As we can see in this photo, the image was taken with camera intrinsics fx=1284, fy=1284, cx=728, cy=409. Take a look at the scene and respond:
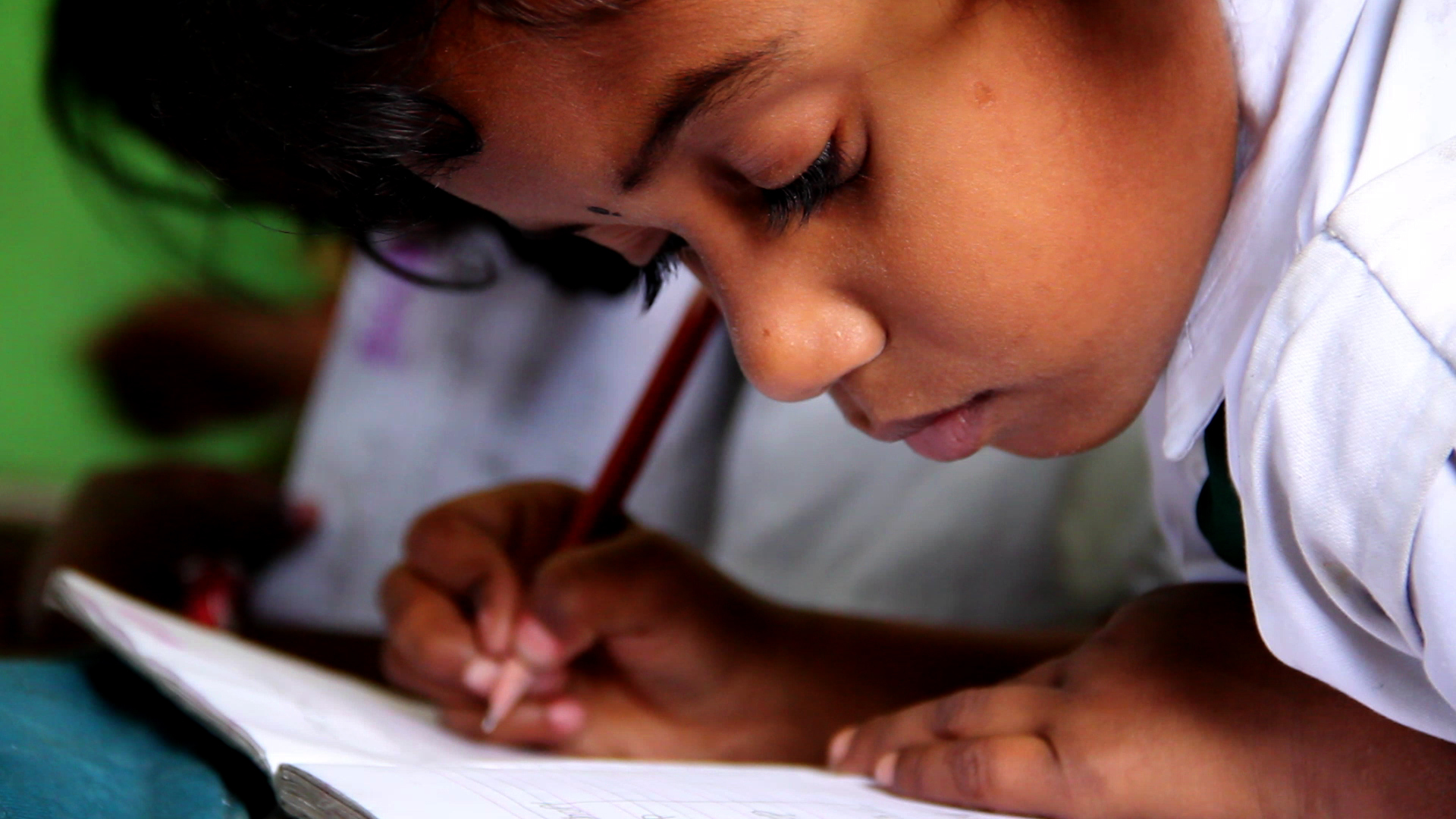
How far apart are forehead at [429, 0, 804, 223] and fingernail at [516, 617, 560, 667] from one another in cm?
22

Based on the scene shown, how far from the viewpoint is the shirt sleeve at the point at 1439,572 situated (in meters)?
0.32

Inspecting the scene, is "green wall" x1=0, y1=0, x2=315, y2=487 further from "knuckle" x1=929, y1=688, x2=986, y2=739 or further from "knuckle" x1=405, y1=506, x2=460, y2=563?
"knuckle" x1=929, y1=688, x2=986, y2=739

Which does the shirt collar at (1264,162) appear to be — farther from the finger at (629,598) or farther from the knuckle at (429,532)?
the knuckle at (429,532)

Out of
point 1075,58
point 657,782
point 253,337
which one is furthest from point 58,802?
point 253,337

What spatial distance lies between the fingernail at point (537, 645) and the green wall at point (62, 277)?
1.95 feet

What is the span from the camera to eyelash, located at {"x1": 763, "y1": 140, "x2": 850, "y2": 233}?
38 cm

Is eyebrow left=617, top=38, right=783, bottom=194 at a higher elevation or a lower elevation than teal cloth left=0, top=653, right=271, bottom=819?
higher

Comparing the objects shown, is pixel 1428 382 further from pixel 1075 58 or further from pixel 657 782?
pixel 657 782

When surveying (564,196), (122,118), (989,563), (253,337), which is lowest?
(253,337)

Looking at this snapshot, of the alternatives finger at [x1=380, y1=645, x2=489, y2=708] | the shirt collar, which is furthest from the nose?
finger at [x1=380, y1=645, x2=489, y2=708]

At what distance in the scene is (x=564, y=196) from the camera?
15.0 inches

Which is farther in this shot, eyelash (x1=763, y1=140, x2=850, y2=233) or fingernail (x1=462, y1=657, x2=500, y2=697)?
fingernail (x1=462, y1=657, x2=500, y2=697)

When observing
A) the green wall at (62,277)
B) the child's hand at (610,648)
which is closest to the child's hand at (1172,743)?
the child's hand at (610,648)

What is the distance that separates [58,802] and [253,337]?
740mm
